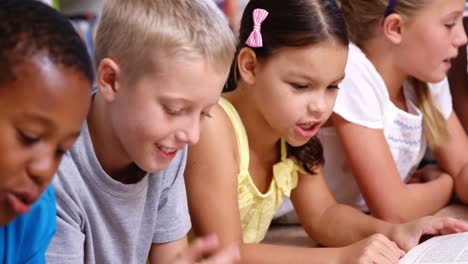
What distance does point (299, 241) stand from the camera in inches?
47.9

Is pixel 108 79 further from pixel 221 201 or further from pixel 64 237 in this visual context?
pixel 221 201

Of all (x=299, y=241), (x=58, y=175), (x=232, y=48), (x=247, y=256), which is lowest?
(x=299, y=241)

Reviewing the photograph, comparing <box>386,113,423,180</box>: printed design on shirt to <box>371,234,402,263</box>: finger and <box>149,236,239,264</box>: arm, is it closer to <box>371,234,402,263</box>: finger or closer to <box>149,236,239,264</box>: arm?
<box>371,234,402,263</box>: finger

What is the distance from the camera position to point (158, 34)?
77 centimetres

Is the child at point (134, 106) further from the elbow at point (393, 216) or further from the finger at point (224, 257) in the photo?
the elbow at point (393, 216)

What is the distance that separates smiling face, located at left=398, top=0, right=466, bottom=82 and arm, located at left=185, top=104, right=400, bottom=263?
422 millimetres

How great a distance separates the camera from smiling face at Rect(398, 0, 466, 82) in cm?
123

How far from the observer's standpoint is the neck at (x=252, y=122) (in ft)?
3.57

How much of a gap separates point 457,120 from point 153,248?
2.52 ft

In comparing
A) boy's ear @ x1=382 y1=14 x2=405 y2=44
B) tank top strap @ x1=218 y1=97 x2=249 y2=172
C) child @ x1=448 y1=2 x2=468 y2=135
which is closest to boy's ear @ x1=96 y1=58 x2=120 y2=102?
tank top strap @ x1=218 y1=97 x2=249 y2=172

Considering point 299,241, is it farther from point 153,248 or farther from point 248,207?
point 153,248

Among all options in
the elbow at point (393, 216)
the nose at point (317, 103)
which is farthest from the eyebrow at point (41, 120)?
the elbow at point (393, 216)

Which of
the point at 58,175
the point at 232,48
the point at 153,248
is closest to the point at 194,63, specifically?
the point at 232,48

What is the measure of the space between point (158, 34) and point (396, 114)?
66 centimetres
